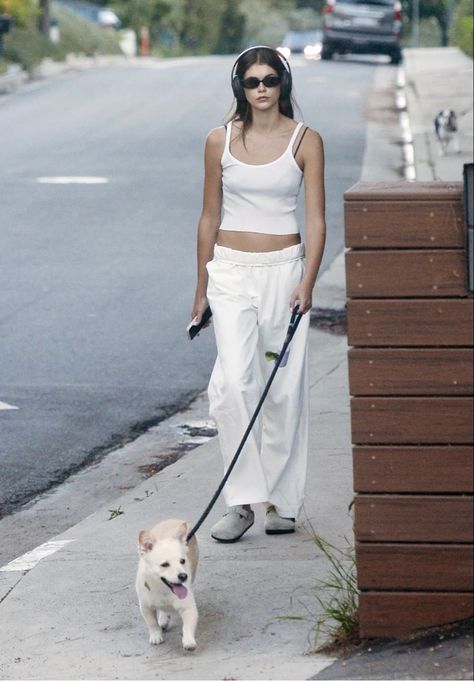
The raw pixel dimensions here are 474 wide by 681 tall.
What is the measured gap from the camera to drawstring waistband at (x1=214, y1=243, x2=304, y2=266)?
19.3ft

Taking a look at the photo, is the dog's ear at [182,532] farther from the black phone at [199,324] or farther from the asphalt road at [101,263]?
the asphalt road at [101,263]

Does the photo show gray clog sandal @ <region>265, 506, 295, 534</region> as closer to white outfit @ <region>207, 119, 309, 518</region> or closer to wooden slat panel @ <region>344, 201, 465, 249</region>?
white outfit @ <region>207, 119, 309, 518</region>

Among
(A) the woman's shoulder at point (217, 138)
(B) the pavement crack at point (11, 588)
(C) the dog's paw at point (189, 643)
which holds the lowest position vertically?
(B) the pavement crack at point (11, 588)

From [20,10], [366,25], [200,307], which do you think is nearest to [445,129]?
[200,307]

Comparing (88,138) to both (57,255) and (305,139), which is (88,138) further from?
(305,139)

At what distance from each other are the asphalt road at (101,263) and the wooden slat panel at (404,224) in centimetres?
327

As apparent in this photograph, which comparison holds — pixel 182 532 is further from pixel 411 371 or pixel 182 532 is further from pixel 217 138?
pixel 217 138

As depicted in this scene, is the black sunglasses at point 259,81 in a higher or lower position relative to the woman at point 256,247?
higher

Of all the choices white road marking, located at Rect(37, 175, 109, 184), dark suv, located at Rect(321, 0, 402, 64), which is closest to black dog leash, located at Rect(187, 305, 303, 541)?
white road marking, located at Rect(37, 175, 109, 184)

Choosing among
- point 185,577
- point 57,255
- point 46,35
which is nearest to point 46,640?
point 185,577

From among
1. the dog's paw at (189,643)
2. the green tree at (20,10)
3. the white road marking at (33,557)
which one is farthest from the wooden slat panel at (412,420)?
the green tree at (20,10)

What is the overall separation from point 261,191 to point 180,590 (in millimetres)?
1760

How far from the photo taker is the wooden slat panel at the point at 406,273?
4.55 meters

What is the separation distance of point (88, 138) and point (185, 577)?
62.9 ft
